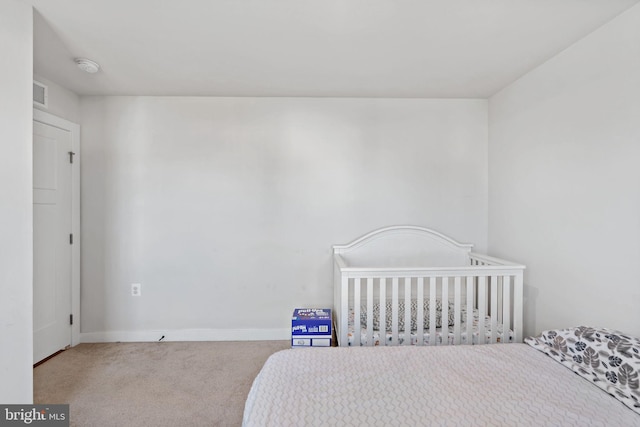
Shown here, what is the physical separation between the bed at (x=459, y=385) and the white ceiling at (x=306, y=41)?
1.72m

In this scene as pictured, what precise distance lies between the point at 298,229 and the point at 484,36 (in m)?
1.99

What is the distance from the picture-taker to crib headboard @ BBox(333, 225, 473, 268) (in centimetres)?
260

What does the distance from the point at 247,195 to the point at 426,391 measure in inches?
82.4

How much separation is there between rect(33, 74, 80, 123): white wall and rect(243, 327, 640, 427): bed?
9.02 feet

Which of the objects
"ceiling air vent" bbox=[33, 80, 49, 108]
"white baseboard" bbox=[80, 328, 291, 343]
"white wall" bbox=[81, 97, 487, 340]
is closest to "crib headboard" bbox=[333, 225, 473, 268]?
"white wall" bbox=[81, 97, 487, 340]

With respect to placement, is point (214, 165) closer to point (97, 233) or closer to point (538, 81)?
point (97, 233)

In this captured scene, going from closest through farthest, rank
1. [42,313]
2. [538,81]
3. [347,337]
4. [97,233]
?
[347,337] → [538,81] → [42,313] → [97,233]

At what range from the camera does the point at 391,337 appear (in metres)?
1.87

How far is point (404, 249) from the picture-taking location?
8.57 feet

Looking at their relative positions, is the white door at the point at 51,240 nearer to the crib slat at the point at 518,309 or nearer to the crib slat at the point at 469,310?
the crib slat at the point at 469,310

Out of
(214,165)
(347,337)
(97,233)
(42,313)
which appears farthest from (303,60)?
(42,313)

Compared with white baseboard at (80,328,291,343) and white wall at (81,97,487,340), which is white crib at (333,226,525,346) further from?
white baseboard at (80,328,291,343)
